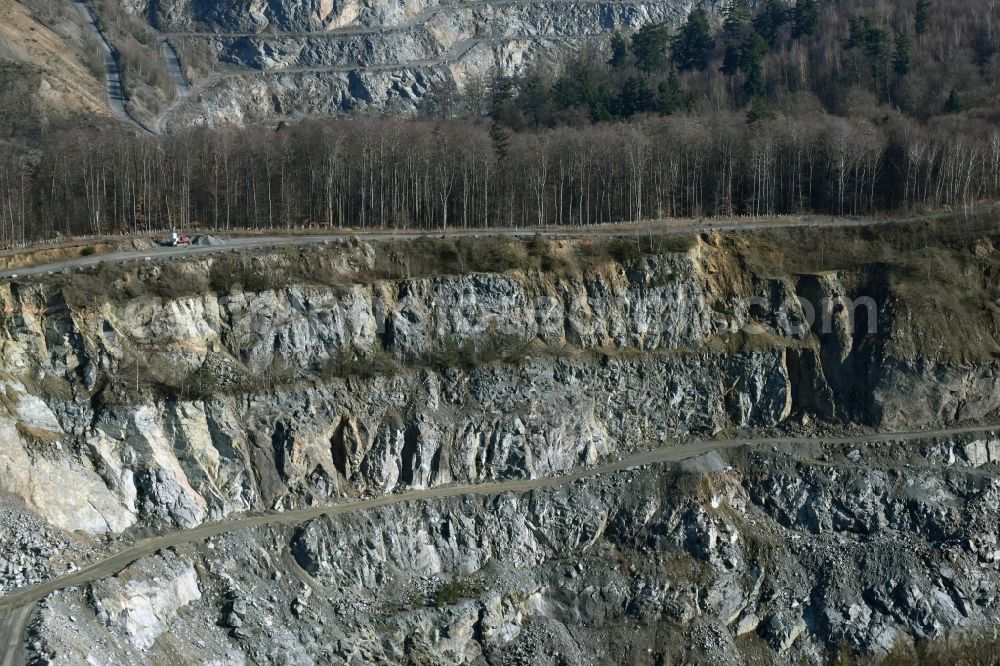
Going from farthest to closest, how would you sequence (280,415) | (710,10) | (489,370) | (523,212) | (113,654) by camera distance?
1. (710,10)
2. (523,212)
3. (489,370)
4. (280,415)
5. (113,654)

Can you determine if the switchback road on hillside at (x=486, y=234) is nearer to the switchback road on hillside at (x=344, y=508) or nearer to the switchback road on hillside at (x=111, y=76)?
the switchback road on hillside at (x=344, y=508)

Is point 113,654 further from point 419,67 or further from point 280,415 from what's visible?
point 419,67

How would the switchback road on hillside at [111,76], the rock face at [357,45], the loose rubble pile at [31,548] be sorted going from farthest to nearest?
the rock face at [357,45]
the switchback road on hillside at [111,76]
the loose rubble pile at [31,548]

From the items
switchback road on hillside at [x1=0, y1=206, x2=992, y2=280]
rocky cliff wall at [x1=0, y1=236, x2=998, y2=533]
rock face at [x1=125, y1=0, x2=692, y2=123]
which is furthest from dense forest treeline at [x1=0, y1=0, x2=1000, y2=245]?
rock face at [x1=125, y1=0, x2=692, y2=123]

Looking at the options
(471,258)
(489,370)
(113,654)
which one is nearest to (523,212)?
(471,258)

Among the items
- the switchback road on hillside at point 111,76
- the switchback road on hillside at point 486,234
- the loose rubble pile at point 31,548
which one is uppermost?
the switchback road on hillside at point 111,76

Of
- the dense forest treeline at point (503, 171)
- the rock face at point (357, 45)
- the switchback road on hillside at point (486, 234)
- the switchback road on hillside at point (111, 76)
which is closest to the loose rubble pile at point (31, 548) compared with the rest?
the switchback road on hillside at point (486, 234)

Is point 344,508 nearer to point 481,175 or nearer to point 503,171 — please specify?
point 481,175
